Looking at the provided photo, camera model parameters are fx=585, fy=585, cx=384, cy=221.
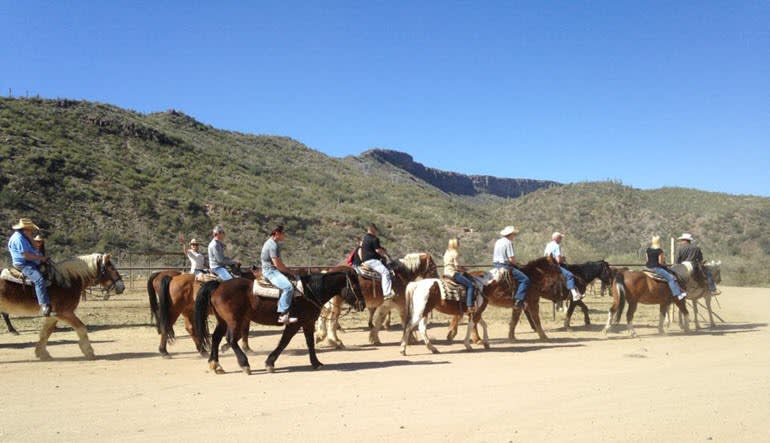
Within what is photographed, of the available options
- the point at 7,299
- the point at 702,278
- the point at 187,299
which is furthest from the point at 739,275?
A: the point at 7,299

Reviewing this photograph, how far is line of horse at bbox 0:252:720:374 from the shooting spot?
8945mm

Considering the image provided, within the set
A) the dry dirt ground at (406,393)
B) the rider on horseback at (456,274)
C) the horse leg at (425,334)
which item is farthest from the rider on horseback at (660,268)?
the horse leg at (425,334)

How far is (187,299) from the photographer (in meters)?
10.8

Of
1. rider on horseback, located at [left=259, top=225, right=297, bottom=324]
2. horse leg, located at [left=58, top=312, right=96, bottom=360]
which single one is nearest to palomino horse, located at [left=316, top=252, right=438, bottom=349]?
rider on horseback, located at [left=259, top=225, right=297, bottom=324]

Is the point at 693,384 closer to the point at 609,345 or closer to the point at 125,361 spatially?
the point at 609,345

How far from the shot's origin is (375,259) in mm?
11734

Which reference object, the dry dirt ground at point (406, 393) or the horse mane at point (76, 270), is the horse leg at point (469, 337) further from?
the horse mane at point (76, 270)

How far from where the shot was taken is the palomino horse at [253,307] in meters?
8.76

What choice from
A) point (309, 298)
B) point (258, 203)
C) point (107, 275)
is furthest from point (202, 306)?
point (258, 203)

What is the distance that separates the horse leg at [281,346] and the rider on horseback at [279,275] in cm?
17

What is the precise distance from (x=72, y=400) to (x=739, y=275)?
33.1m

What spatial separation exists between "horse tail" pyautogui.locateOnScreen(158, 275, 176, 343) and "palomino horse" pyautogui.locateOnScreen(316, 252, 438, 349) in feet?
9.66

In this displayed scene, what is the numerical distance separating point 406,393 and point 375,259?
15.5ft

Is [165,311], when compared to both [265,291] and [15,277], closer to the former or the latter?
[15,277]
